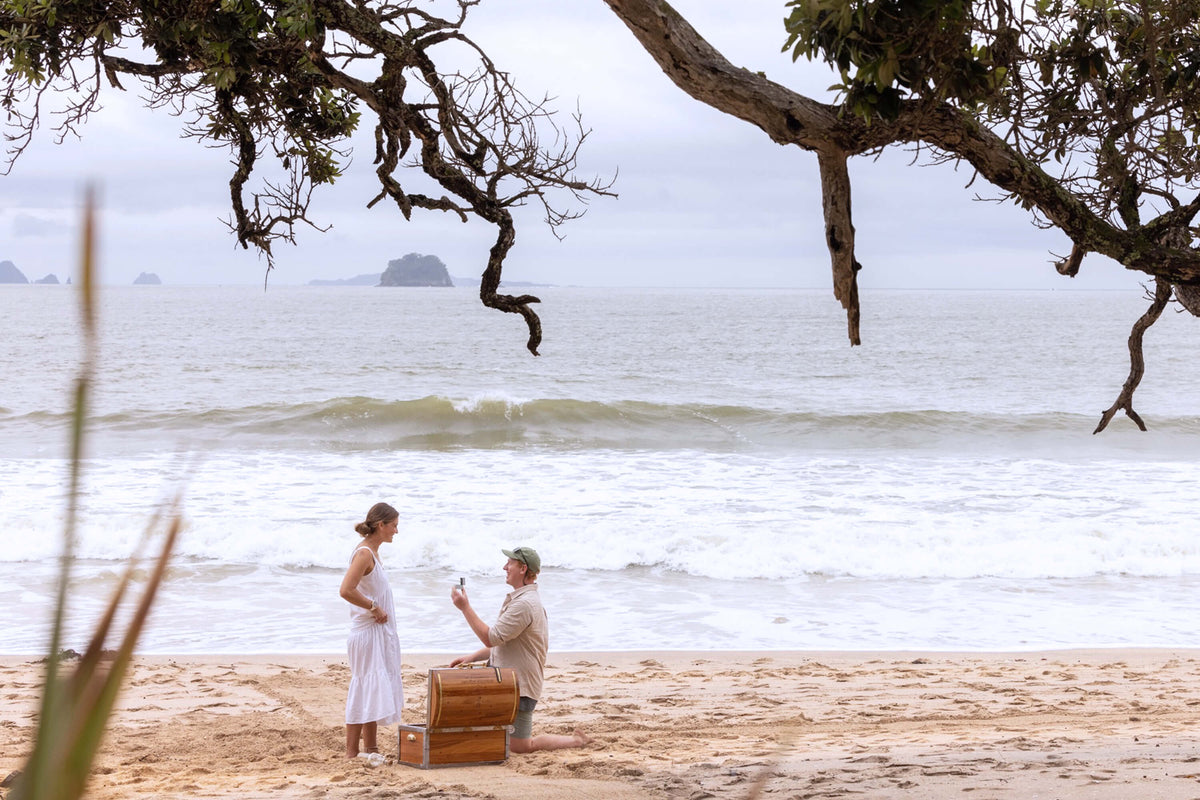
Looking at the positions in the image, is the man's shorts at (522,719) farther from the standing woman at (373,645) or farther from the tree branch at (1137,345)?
the tree branch at (1137,345)

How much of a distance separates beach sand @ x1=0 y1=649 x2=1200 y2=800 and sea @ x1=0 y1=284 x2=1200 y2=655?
0.72 meters

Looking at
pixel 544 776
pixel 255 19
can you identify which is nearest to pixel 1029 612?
pixel 544 776

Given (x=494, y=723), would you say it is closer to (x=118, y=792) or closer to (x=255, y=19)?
(x=118, y=792)

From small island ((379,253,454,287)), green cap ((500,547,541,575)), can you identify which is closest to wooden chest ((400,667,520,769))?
green cap ((500,547,541,575))

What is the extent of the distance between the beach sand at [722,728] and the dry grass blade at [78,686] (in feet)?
14.6

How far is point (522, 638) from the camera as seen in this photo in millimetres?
7043

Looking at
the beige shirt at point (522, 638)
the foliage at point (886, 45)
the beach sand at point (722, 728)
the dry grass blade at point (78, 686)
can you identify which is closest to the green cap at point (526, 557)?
the beige shirt at point (522, 638)

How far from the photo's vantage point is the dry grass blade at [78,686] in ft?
1.47

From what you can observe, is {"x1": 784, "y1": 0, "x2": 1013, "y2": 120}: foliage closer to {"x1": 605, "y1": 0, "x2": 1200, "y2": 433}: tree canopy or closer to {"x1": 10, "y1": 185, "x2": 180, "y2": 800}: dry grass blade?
{"x1": 605, "y1": 0, "x2": 1200, "y2": 433}: tree canopy

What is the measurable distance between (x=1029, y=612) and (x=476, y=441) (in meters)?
16.3

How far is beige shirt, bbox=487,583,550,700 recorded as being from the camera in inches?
274

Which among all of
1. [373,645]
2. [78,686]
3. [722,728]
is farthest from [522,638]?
[78,686]

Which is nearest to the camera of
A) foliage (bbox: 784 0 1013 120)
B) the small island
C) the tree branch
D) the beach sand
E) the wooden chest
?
foliage (bbox: 784 0 1013 120)

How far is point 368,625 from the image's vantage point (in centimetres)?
686
